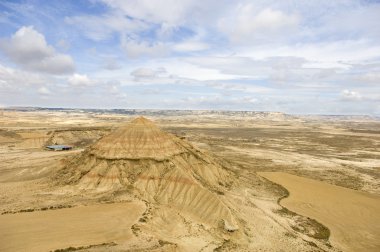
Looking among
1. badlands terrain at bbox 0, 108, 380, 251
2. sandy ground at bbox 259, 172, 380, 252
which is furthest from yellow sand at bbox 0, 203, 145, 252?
sandy ground at bbox 259, 172, 380, 252

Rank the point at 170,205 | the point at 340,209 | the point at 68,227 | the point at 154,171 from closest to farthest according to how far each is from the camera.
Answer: the point at 68,227 → the point at 170,205 → the point at 340,209 → the point at 154,171

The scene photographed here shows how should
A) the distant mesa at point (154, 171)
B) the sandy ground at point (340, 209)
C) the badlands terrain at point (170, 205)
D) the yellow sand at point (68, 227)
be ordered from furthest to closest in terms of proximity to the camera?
1. the distant mesa at point (154, 171)
2. the sandy ground at point (340, 209)
3. the badlands terrain at point (170, 205)
4. the yellow sand at point (68, 227)

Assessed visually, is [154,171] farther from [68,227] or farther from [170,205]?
[68,227]

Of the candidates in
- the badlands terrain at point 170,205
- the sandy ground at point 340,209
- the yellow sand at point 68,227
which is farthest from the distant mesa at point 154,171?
the sandy ground at point 340,209

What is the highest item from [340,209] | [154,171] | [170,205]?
[154,171]

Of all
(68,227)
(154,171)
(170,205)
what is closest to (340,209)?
(170,205)

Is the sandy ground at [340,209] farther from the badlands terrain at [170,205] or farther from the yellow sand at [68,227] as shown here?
the yellow sand at [68,227]

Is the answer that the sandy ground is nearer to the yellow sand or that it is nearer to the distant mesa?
the distant mesa
